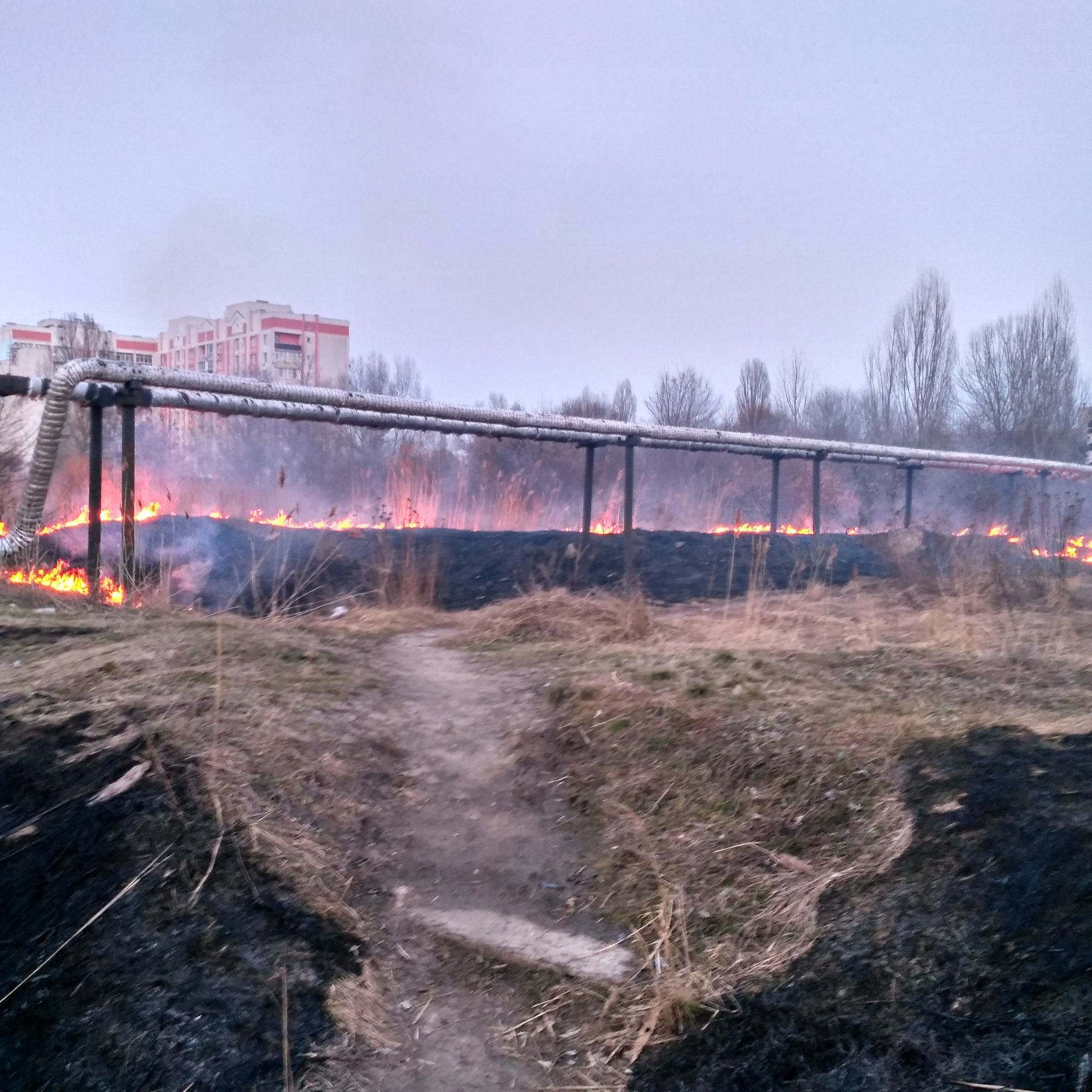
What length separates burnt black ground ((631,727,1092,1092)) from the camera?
2111 mm

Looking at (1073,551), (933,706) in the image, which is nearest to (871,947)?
(933,706)

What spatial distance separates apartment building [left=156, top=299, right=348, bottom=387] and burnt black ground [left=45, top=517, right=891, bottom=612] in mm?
14043

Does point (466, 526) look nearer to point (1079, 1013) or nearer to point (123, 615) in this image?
point (123, 615)

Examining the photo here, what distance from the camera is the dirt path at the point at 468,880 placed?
2.73 metres

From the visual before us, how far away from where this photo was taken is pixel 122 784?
359cm

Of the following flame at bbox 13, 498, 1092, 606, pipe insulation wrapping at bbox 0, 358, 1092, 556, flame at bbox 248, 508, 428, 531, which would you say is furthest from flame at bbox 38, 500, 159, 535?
pipe insulation wrapping at bbox 0, 358, 1092, 556

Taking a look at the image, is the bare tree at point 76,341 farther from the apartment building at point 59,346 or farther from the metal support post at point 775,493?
the metal support post at point 775,493

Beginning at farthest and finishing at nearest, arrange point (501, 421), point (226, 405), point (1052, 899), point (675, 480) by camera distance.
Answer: point (675, 480) < point (501, 421) < point (226, 405) < point (1052, 899)

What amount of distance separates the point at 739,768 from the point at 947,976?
1.61m

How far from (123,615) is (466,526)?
8998 millimetres

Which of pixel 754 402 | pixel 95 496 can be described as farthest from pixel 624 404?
pixel 95 496

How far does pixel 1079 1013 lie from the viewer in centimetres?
207

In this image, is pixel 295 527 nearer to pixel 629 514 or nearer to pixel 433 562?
pixel 433 562

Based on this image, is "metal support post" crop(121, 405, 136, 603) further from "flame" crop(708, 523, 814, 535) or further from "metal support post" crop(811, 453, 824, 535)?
"metal support post" crop(811, 453, 824, 535)
